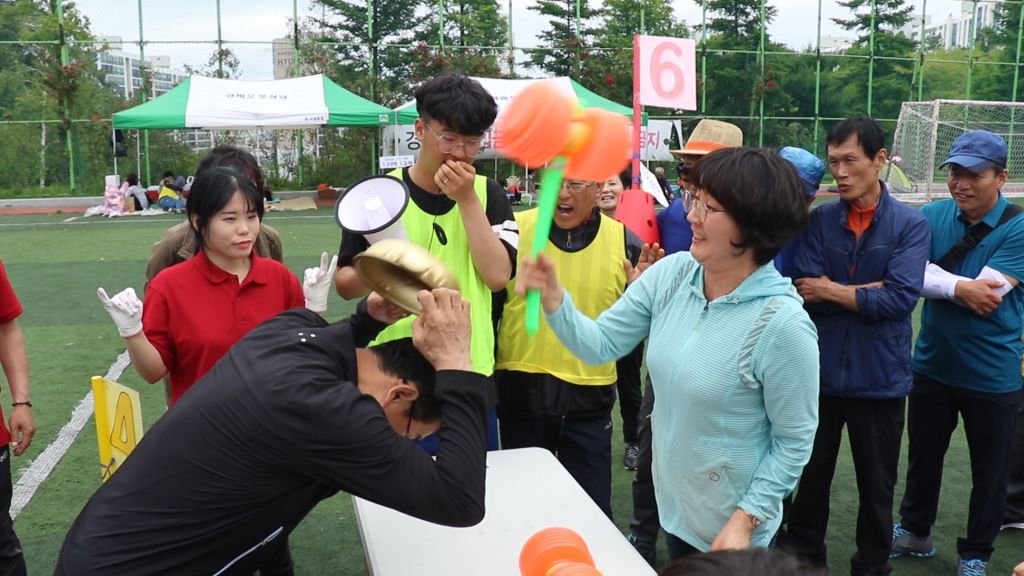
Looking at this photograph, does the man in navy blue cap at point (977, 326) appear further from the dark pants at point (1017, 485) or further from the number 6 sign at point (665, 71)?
the number 6 sign at point (665, 71)

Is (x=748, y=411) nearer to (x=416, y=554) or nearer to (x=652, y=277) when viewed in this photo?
(x=652, y=277)

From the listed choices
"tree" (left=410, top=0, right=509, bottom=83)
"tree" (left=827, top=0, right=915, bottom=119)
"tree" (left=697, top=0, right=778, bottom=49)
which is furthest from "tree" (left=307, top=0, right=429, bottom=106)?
"tree" (left=827, top=0, right=915, bottom=119)

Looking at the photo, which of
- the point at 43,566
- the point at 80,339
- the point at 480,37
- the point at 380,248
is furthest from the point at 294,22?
the point at 380,248

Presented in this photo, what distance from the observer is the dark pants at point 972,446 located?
11.6 feet

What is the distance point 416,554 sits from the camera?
2.20m

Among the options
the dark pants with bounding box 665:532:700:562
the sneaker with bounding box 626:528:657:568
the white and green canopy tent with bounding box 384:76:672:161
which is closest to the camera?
the dark pants with bounding box 665:532:700:562

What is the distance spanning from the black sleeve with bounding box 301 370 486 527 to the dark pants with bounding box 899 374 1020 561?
8.72 ft

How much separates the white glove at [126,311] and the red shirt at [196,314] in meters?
0.16

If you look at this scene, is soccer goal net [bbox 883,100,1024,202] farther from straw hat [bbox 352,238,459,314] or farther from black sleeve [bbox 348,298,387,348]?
straw hat [bbox 352,238,459,314]

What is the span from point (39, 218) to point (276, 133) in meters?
7.17

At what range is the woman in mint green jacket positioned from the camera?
2.12 m

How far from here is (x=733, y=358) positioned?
2162mm

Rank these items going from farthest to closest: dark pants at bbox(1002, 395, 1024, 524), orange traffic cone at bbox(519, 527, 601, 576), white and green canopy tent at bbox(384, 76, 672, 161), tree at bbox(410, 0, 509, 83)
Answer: tree at bbox(410, 0, 509, 83), white and green canopy tent at bbox(384, 76, 672, 161), dark pants at bbox(1002, 395, 1024, 524), orange traffic cone at bbox(519, 527, 601, 576)

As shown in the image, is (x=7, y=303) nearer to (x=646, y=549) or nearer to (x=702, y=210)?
(x=702, y=210)
